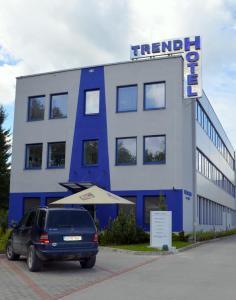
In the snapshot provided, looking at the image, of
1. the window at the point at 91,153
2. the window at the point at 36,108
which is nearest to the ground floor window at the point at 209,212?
the window at the point at 91,153

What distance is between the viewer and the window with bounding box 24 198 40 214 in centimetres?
3241

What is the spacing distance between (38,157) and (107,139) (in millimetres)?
5235

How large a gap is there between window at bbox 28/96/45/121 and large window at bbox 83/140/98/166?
4.17 meters

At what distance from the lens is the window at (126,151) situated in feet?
98.5

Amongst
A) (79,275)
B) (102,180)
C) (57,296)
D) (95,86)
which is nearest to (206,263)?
(79,275)

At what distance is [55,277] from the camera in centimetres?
1290

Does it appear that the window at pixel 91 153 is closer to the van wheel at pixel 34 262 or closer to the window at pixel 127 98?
the window at pixel 127 98

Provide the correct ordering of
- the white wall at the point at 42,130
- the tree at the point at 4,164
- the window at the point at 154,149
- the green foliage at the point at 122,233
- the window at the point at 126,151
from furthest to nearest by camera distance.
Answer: the tree at the point at 4,164 < the white wall at the point at 42,130 < the window at the point at 126,151 < the window at the point at 154,149 < the green foliage at the point at 122,233

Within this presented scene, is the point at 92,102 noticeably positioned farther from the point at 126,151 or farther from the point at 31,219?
the point at 31,219

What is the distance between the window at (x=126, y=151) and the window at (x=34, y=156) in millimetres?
5545

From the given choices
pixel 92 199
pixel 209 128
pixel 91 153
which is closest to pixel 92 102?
pixel 91 153

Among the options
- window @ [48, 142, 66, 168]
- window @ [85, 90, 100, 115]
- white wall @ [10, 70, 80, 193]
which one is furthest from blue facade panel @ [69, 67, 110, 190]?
window @ [48, 142, 66, 168]

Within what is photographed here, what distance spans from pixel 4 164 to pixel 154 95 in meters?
25.3

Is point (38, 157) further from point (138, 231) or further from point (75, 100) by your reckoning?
point (138, 231)
